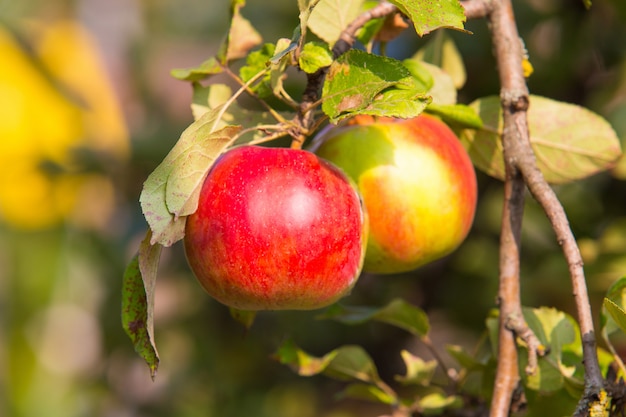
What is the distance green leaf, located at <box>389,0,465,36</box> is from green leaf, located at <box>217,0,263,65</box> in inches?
8.0

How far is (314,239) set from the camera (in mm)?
634

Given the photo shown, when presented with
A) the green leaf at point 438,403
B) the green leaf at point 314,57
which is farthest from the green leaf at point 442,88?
the green leaf at point 438,403

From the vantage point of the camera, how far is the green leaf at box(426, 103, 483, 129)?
0.79m

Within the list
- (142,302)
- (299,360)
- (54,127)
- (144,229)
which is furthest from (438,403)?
(54,127)

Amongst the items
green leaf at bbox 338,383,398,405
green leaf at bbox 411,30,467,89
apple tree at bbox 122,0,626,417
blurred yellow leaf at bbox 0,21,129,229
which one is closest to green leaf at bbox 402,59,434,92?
apple tree at bbox 122,0,626,417

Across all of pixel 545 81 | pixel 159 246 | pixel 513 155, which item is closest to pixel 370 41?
pixel 513 155

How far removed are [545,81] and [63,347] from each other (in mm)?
1881

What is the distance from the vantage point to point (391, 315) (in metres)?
0.91

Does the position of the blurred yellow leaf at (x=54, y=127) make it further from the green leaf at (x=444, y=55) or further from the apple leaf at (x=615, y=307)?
the apple leaf at (x=615, y=307)

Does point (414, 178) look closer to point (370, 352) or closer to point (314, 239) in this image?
point (314, 239)

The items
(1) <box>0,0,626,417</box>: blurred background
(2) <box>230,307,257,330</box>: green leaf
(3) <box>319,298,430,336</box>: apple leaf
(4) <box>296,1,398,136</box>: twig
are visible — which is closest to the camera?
(4) <box>296,1,398,136</box>: twig

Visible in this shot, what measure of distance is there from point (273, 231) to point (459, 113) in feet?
0.89

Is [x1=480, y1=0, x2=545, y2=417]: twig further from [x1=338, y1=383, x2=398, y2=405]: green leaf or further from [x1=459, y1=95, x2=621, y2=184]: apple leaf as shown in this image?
[x1=338, y1=383, x2=398, y2=405]: green leaf

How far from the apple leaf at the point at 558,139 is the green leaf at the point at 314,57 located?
0.82 ft
